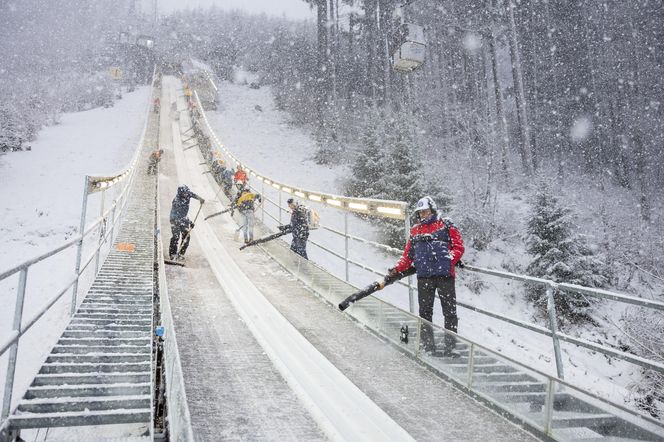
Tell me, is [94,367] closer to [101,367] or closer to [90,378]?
[101,367]

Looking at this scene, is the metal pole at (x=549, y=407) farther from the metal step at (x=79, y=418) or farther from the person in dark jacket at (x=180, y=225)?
the person in dark jacket at (x=180, y=225)

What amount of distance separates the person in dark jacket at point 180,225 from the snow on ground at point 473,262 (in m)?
5.70

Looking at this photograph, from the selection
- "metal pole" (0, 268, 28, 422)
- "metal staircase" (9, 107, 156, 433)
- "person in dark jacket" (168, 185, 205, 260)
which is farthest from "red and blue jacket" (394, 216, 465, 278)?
"person in dark jacket" (168, 185, 205, 260)

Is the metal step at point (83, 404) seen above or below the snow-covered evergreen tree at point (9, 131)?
below

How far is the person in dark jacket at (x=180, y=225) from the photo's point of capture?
962 cm

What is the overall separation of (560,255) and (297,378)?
11.1 meters

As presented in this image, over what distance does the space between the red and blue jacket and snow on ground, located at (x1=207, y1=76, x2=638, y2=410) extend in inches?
247

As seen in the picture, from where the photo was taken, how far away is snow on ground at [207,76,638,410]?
1047cm

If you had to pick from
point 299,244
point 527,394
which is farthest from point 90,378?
point 299,244

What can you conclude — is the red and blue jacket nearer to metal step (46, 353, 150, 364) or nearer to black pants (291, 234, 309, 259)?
metal step (46, 353, 150, 364)

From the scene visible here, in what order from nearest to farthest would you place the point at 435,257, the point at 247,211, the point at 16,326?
the point at 16,326, the point at 435,257, the point at 247,211

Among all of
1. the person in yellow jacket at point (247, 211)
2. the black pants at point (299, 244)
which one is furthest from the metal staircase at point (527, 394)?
the person in yellow jacket at point (247, 211)

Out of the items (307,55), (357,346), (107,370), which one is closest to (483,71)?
(307,55)

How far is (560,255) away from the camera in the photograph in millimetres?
12578
